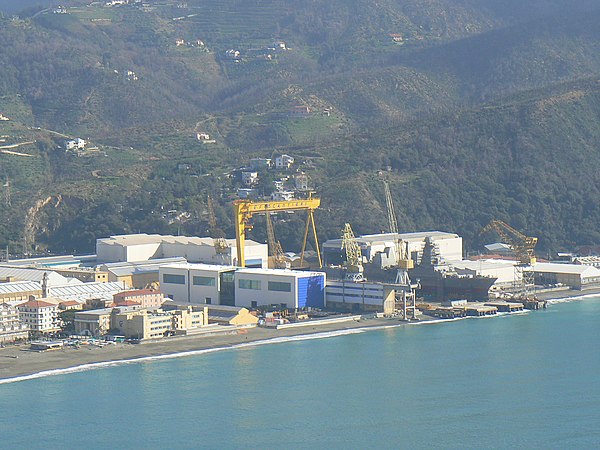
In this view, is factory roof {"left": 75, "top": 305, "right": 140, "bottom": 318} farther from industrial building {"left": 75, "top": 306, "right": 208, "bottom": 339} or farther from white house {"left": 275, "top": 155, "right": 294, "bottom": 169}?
white house {"left": 275, "top": 155, "right": 294, "bottom": 169}

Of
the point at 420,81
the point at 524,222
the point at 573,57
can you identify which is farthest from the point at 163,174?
the point at 573,57

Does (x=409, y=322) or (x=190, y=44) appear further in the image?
(x=190, y=44)

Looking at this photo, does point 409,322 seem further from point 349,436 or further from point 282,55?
point 282,55

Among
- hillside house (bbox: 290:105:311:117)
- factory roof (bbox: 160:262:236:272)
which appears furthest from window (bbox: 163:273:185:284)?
hillside house (bbox: 290:105:311:117)

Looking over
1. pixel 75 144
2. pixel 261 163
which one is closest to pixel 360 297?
pixel 261 163

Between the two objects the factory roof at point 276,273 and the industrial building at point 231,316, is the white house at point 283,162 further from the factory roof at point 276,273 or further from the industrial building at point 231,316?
the industrial building at point 231,316

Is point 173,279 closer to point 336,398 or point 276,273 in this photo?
point 276,273
